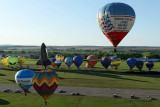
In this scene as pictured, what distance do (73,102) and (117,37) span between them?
3641cm

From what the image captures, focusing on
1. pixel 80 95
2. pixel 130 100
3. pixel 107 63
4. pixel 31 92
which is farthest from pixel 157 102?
pixel 107 63

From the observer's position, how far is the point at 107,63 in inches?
2864

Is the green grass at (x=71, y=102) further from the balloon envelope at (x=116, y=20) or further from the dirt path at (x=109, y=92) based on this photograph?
the balloon envelope at (x=116, y=20)

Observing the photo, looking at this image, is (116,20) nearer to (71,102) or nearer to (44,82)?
(71,102)

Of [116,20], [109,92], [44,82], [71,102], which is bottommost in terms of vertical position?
[109,92]

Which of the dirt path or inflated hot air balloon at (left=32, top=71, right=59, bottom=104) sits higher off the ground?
inflated hot air balloon at (left=32, top=71, right=59, bottom=104)

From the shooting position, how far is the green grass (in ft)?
98.4

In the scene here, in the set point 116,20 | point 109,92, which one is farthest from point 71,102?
point 116,20

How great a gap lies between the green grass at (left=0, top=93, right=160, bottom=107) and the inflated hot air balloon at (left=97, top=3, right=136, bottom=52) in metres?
33.0

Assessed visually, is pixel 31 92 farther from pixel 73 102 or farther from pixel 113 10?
pixel 113 10

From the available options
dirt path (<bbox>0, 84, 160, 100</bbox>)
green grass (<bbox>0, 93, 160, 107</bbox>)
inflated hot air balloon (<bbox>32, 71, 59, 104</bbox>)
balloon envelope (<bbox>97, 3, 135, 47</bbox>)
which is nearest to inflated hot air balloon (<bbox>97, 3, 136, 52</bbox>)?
balloon envelope (<bbox>97, 3, 135, 47</bbox>)

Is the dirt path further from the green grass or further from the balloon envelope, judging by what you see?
the balloon envelope

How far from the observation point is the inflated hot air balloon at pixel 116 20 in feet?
203

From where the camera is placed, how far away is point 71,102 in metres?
31.2
